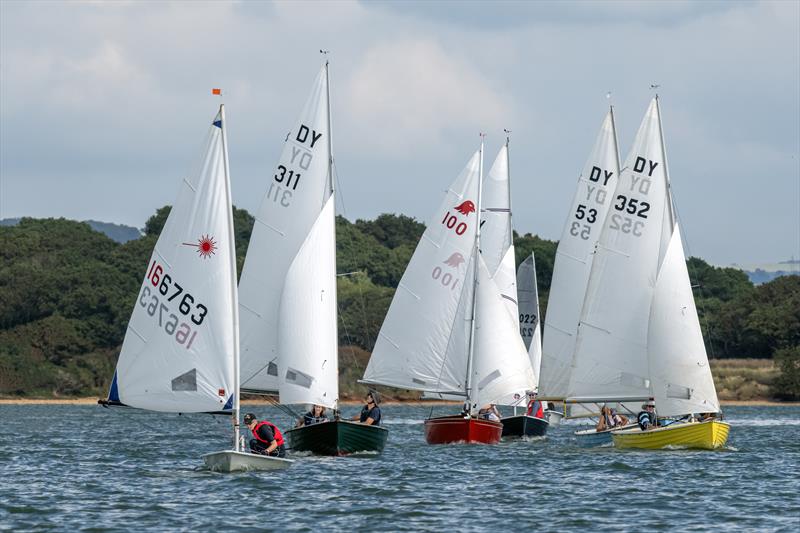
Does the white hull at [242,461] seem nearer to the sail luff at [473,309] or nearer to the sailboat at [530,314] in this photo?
the sail luff at [473,309]

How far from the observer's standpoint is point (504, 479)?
33.7m

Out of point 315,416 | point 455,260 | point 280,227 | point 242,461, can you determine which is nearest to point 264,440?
point 242,461

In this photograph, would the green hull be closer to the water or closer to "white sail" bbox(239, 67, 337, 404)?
the water

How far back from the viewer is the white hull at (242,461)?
102 feet

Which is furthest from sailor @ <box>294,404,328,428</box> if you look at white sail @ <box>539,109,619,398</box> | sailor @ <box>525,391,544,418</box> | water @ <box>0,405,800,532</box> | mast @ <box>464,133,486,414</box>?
white sail @ <box>539,109,619,398</box>

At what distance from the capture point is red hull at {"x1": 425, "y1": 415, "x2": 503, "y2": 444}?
1713 inches

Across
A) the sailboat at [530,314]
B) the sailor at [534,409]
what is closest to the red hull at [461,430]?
the sailor at [534,409]

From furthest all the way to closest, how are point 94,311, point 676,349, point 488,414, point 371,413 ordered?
point 94,311 < point 488,414 < point 676,349 < point 371,413

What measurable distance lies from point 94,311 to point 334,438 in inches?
2671

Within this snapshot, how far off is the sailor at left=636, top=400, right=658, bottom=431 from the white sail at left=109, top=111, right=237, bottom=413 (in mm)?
14739

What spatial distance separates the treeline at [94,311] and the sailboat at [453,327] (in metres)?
44.3

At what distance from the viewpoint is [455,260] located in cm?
4606

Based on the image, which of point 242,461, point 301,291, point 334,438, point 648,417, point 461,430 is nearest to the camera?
point 242,461

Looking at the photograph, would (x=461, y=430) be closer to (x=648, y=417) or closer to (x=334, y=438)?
(x=648, y=417)
